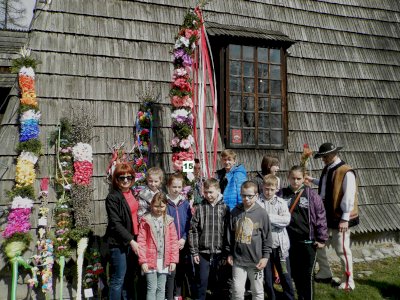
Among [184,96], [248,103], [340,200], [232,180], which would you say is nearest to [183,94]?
[184,96]

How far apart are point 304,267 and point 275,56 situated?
3.82m

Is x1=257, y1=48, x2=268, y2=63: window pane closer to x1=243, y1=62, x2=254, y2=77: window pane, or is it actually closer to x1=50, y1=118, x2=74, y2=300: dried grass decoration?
x1=243, y1=62, x2=254, y2=77: window pane

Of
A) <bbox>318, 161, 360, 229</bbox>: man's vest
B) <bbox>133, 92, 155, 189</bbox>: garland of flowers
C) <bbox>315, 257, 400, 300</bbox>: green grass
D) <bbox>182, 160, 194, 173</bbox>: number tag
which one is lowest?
<bbox>315, 257, 400, 300</bbox>: green grass

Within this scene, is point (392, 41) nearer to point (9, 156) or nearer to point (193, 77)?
point (193, 77)

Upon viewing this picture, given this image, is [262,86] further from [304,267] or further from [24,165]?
[24,165]

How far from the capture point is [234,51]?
6.52 meters

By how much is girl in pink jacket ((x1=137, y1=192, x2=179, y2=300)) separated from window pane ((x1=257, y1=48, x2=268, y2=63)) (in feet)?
11.7

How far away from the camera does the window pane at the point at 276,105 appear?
22.3 ft

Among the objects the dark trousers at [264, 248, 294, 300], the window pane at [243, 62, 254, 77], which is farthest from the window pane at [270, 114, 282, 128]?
the dark trousers at [264, 248, 294, 300]

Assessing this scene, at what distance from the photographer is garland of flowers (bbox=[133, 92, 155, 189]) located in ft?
18.7

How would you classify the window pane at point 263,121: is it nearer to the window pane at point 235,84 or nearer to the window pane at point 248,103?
the window pane at point 248,103

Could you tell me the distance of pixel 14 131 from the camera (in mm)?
5148

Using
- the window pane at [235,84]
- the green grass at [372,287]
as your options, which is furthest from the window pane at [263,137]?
the green grass at [372,287]

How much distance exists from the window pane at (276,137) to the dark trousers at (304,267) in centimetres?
265
